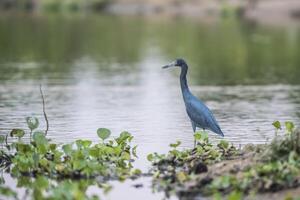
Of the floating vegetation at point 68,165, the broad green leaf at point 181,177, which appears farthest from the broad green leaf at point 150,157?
the broad green leaf at point 181,177

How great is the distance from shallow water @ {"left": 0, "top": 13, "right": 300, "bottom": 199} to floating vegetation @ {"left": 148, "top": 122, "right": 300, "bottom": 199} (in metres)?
0.87

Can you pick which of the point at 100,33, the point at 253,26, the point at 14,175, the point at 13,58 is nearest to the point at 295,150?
the point at 14,175

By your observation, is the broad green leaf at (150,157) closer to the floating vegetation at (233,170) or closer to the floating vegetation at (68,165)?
the floating vegetation at (233,170)

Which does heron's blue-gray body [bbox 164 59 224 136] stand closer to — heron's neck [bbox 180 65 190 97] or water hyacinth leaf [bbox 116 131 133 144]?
heron's neck [bbox 180 65 190 97]

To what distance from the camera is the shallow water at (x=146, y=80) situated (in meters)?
21.8

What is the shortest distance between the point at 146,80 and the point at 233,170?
770 inches

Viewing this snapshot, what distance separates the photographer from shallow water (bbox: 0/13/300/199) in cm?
2177

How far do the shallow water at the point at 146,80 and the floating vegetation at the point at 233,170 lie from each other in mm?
870

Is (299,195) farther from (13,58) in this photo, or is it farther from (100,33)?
(100,33)

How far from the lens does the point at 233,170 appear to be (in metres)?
14.3

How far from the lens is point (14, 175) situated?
50.8 feet

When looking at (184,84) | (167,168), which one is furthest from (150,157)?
(184,84)

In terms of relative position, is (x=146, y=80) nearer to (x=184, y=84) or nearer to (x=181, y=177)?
(x=184, y=84)

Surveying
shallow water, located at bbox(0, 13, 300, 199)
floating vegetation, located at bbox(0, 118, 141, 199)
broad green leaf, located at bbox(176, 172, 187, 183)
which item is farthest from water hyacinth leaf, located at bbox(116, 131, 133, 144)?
broad green leaf, located at bbox(176, 172, 187, 183)
